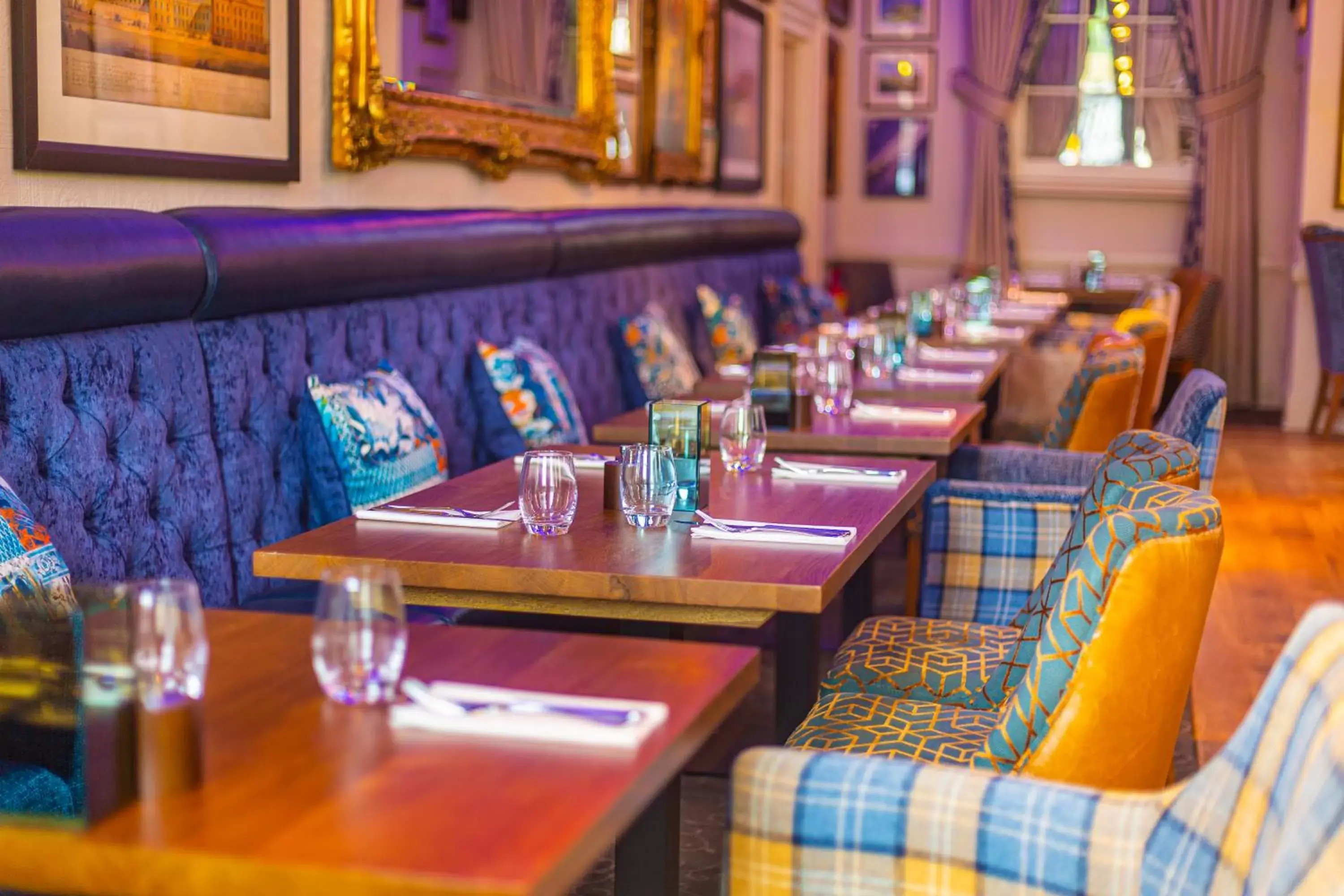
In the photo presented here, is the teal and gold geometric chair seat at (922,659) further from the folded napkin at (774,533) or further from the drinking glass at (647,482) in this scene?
the drinking glass at (647,482)

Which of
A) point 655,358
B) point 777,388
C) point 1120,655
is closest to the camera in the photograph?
point 1120,655

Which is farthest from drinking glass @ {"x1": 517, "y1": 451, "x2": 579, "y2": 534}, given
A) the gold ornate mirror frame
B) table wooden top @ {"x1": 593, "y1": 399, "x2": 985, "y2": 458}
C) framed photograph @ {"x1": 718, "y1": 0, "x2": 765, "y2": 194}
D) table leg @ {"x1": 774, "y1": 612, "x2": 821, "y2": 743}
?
framed photograph @ {"x1": 718, "y1": 0, "x2": 765, "y2": 194}

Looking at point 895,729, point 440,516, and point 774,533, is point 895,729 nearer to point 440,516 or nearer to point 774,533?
point 774,533

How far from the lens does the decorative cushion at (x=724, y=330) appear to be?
21.1 ft

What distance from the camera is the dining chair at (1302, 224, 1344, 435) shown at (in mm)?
8195

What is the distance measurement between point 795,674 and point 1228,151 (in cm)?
815

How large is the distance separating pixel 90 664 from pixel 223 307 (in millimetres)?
1920

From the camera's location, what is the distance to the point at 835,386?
12.1 feet

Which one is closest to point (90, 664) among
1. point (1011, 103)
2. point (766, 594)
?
point (766, 594)

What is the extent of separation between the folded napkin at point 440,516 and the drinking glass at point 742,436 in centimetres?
52

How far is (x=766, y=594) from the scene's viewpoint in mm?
1973

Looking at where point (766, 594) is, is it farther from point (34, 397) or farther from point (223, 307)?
point (223, 307)

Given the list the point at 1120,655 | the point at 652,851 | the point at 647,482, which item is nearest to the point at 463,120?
the point at 647,482

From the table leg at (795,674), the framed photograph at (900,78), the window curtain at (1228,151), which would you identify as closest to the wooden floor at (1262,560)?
the table leg at (795,674)
